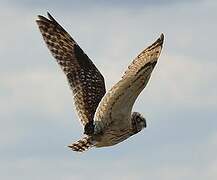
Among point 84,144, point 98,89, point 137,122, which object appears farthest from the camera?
point 98,89

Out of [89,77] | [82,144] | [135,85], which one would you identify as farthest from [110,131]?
[89,77]

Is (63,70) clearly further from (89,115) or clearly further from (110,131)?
(110,131)

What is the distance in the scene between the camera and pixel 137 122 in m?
27.8

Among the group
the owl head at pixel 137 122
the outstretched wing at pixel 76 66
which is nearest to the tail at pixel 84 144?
the owl head at pixel 137 122

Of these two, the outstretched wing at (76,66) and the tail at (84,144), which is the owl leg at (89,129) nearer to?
the tail at (84,144)

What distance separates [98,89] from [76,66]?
1426 mm

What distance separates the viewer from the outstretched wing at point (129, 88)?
2412 centimetres

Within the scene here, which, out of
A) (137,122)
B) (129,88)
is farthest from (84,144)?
(129,88)

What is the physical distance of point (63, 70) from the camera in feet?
103

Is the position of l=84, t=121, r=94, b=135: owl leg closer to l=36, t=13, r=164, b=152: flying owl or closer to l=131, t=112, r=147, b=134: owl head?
l=36, t=13, r=164, b=152: flying owl

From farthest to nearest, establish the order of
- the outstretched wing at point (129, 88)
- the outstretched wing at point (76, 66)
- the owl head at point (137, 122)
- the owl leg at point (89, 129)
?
the outstretched wing at point (76, 66)
the owl head at point (137, 122)
the owl leg at point (89, 129)
the outstretched wing at point (129, 88)

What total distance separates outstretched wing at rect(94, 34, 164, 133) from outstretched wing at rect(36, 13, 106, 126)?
3912 millimetres

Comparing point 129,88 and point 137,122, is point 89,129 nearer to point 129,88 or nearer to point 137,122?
point 137,122

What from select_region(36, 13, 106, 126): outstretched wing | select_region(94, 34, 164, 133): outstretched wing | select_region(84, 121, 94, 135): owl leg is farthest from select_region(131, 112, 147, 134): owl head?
select_region(36, 13, 106, 126): outstretched wing
